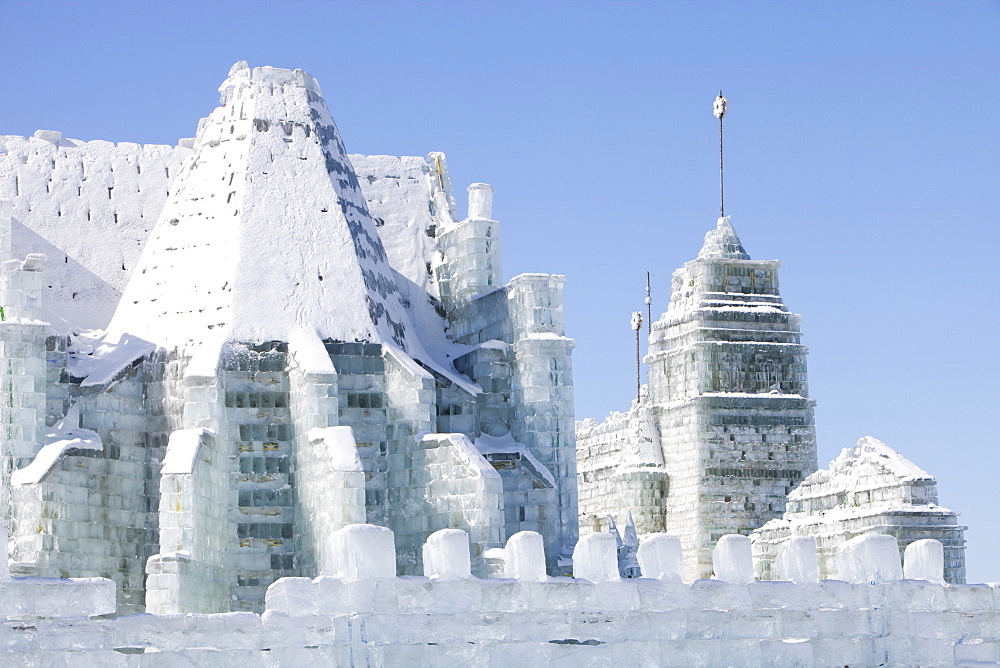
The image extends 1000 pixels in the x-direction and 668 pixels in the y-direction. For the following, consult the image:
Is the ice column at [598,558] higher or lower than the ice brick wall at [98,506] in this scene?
lower

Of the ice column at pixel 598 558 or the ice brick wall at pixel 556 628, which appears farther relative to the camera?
the ice column at pixel 598 558

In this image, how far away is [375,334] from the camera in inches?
1222

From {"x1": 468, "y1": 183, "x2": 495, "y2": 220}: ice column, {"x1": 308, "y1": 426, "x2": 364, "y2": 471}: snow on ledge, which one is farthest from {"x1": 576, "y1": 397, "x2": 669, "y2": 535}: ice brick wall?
{"x1": 308, "y1": 426, "x2": 364, "y2": 471}: snow on ledge

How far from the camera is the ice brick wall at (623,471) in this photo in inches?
2349

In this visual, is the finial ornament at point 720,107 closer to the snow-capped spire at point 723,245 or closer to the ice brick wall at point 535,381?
the snow-capped spire at point 723,245

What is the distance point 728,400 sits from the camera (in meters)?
59.4

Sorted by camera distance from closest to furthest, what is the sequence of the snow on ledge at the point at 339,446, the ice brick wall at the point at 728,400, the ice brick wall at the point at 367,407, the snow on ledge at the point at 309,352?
the snow on ledge at the point at 339,446 → the snow on ledge at the point at 309,352 → the ice brick wall at the point at 367,407 → the ice brick wall at the point at 728,400

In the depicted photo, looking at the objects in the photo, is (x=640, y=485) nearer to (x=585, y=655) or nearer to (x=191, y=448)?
(x=191, y=448)

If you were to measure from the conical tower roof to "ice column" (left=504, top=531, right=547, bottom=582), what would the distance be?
1338cm

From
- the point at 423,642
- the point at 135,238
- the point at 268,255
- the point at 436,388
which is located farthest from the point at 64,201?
the point at 423,642

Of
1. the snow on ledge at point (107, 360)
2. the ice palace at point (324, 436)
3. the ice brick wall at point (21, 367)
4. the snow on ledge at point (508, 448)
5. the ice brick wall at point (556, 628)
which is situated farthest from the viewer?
the snow on ledge at point (508, 448)

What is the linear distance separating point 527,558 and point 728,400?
42.8m

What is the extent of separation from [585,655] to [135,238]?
1991 cm

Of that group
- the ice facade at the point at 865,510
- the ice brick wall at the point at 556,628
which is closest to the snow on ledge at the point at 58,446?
the ice brick wall at the point at 556,628
